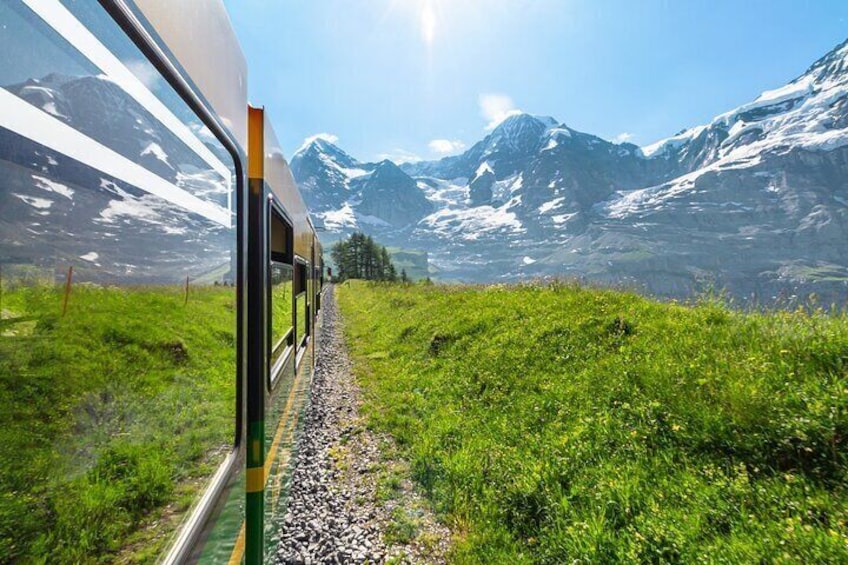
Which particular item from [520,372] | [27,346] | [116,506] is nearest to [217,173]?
[27,346]

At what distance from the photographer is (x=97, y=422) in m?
1.14

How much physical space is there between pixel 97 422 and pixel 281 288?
2886 millimetres

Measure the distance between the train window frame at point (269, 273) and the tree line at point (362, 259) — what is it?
80282mm

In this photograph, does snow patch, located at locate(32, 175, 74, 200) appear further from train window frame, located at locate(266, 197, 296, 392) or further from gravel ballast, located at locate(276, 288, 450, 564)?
gravel ballast, located at locate(276, 288, 450, 564)

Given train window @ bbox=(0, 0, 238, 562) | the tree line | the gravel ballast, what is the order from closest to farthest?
train window @ bbox=(0, 0, 238, 562) → the gravel ballast → the tree line

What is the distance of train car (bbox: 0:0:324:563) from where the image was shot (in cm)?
A: 90

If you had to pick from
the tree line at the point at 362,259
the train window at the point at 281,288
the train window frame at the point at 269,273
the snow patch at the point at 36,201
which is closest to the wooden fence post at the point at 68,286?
the snow patch at the point at 36,201

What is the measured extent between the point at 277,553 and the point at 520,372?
15.8 ft

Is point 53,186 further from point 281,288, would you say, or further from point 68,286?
point 281,288

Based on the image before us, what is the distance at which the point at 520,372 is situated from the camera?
23.5ft

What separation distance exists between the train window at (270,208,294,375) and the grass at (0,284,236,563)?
62.1 inches

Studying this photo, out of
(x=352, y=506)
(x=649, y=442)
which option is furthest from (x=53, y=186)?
(x=649, y=442)

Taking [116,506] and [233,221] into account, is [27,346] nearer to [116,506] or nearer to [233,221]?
[116,506]

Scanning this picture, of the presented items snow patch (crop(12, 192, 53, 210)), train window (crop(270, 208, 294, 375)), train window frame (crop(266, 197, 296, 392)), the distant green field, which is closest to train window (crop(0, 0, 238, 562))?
snow patch (crop(12, 192, 53, 210))
